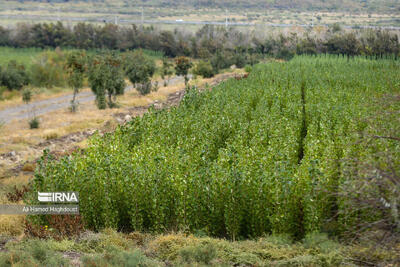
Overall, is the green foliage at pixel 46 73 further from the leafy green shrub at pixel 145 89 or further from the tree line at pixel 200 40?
the tree line at pixel 200 40

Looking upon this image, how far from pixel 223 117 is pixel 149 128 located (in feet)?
8.13

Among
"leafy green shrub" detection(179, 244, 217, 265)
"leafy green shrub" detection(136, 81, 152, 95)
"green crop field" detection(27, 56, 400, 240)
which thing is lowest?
"leafy green shrub" detection(136, 81, 152, 95)

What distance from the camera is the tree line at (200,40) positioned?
178ft

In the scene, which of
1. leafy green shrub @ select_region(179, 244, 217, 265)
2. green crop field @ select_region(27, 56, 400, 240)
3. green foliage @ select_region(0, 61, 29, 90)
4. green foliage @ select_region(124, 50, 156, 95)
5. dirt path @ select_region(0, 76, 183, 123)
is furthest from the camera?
green foliage @ select_region(0, 61, 29, 90)

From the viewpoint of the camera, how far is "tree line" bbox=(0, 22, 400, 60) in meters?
54.2

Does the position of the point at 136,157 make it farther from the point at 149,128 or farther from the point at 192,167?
the point at 149,128

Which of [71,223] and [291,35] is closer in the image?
[71,223]

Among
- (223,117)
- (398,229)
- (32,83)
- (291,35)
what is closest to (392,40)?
(291,35)

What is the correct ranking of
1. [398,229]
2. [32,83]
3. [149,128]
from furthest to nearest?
[32,83] → [149,128] → [398,229]

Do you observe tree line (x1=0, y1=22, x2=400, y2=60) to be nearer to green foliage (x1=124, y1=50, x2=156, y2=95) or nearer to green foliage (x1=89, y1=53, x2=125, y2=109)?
green foliage (x1=124, y1=50, x2=156, y2=95)

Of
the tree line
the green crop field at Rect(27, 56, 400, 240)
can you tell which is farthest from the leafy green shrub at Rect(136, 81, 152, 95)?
the green crop field at Rect(27, 56, 400, 240)

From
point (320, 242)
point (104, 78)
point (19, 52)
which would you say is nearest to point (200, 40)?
point (19, 52)

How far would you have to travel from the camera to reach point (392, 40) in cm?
4938

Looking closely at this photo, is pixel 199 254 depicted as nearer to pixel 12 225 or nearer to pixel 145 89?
pixel 12 225
